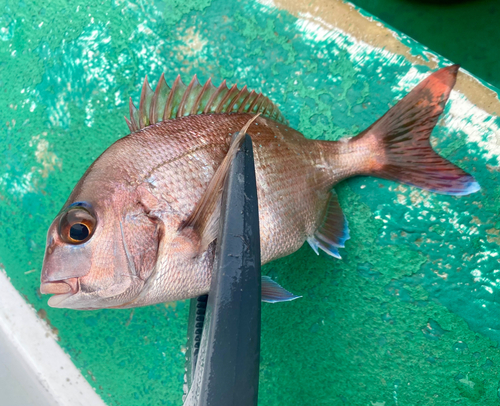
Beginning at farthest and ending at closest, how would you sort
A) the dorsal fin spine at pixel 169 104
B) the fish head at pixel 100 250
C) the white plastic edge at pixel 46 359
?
the white plastic edge at pixel 46 359 < the dorsal fin spine at pixel 169 104 < the fish head at pixel 100 250

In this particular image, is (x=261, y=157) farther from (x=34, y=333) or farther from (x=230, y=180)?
(x=34, y=333)

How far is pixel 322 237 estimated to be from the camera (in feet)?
3.39

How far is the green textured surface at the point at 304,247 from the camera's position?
1.06 meters

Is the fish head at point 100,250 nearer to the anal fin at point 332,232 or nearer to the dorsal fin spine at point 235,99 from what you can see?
the dorsal fin spine at point 235,99

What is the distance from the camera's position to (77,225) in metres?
0.74

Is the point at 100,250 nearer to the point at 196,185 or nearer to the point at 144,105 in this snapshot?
the point at 196,185

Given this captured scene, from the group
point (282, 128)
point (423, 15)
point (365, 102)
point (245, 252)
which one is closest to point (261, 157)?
point (282, 128)

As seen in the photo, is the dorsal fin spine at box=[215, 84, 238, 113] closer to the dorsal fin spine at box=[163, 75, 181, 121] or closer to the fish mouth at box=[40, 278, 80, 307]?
the dorsal fin spine at box=[163, 75, 181, 121]

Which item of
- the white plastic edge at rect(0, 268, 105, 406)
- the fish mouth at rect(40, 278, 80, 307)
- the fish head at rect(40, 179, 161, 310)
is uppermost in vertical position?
the fish head at rect(40, 179, 161, 310)

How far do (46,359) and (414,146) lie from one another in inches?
60.4

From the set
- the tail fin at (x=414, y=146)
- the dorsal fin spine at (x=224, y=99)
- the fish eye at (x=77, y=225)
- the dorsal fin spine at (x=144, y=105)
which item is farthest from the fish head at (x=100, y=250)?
the tail fin at (x=414, y=146)

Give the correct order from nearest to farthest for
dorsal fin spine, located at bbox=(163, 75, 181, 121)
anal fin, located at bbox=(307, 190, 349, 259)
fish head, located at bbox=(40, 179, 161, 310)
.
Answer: fish head, located at bbox=(40, 179, 161, 310) < dorsal fin spine, located at bbox=(163, 75, 181, 121) < anal fin, located at bbox=(307, 190, 349, 259)

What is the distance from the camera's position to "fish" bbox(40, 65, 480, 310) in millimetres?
742

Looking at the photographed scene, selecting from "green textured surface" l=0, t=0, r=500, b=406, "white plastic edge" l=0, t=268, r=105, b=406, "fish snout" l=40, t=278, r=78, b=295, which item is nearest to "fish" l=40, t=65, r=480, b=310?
"fish snout" l=40, t=278, r=78, b=295
